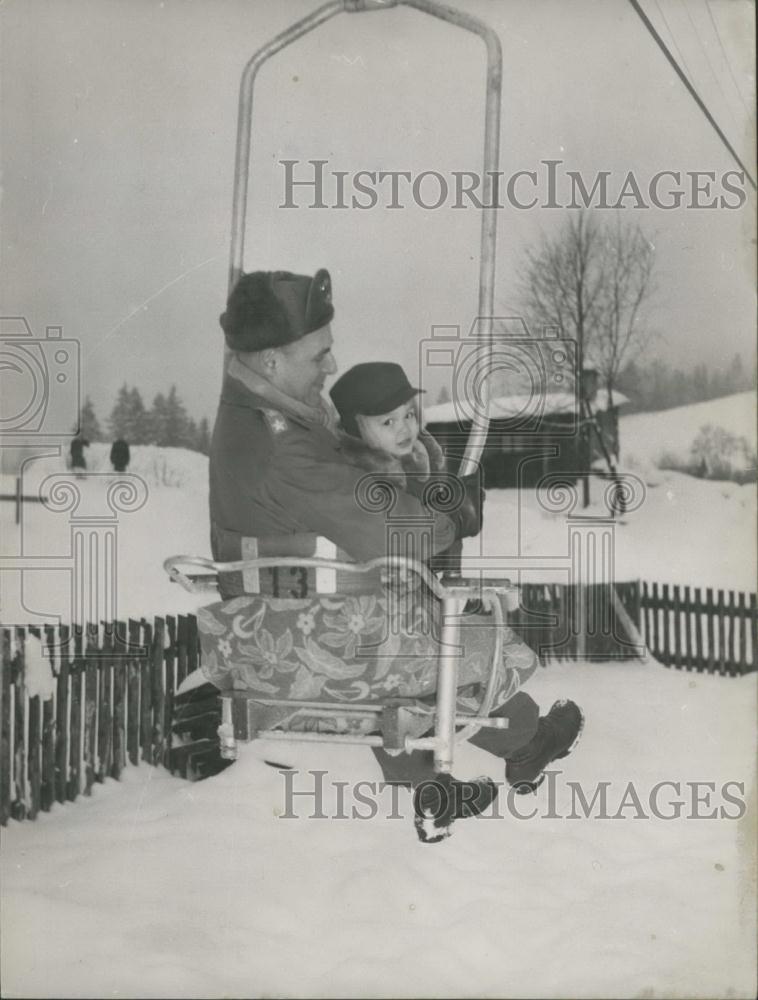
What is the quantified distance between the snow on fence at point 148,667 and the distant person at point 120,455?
46 cm

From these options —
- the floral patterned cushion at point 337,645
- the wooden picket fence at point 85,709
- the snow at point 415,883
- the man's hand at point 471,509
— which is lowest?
the snow at point 415,883

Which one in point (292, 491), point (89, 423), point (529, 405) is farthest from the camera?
point (89, 423)

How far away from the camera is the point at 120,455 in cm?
307

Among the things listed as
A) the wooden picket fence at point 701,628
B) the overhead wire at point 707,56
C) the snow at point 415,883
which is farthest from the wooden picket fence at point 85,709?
the overhead wire at point 707,56

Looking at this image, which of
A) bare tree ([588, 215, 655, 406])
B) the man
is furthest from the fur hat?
bare tree ([588, 215, 655, 406])

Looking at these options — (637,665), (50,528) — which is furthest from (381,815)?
(50,528)

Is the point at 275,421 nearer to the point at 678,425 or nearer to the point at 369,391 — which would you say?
the point at 369,391

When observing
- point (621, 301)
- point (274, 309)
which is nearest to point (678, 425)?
point (621, 301)

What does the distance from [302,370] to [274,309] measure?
0.67ft

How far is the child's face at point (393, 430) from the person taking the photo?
288cm

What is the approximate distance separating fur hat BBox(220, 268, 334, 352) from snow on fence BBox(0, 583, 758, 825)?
84 cm

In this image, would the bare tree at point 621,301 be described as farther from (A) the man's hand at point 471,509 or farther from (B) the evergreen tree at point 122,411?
(B) the evergreen tree at point 122,411

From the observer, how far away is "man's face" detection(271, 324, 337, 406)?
290 cm

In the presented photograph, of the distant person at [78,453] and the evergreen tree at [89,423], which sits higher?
the evergreen tree at [89,423]
